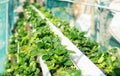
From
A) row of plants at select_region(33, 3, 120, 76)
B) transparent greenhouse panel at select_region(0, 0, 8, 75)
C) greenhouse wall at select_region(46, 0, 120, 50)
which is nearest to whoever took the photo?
row of plants at select_region(33, 3, 120, 76)

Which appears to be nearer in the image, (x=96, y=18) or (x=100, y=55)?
(x=100, y=55)

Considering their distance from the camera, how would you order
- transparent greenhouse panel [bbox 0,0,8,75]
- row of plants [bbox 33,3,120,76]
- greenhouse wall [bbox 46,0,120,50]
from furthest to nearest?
transparent greenhouse panel [bbox 0,0,8,75]
greenhouse wall [bbox 46,0,120,50]
row of plants [bbox 33,3,120,76]

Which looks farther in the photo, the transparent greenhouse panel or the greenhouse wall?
the transparent greenhouse panel

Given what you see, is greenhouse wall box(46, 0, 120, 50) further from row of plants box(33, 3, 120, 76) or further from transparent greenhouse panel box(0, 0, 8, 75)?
transparent greenhouse panel box(0, 0, 8, 75)

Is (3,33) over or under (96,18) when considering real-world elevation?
under

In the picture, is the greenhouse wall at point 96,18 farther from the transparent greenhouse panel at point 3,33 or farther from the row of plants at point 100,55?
the transparent greenhouse panel at point 3,33

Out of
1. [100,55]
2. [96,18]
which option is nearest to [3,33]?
[96,18]

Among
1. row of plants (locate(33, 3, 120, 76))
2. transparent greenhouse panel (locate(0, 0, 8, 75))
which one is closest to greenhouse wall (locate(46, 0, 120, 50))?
row of plants (locate(33, 3, 120, 76))

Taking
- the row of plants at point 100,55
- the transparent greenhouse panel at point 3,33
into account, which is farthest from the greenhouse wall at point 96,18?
the transparent greenhouse panel at point 3,33

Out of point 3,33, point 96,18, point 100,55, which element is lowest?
point 3,33

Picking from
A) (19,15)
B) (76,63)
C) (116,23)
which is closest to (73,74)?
(76,63)

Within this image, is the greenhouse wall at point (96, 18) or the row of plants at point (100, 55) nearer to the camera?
the row of plants at point (100, 55)

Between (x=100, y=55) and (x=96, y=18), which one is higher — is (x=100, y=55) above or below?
above

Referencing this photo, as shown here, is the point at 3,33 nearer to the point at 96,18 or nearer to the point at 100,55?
the point at 96,18
